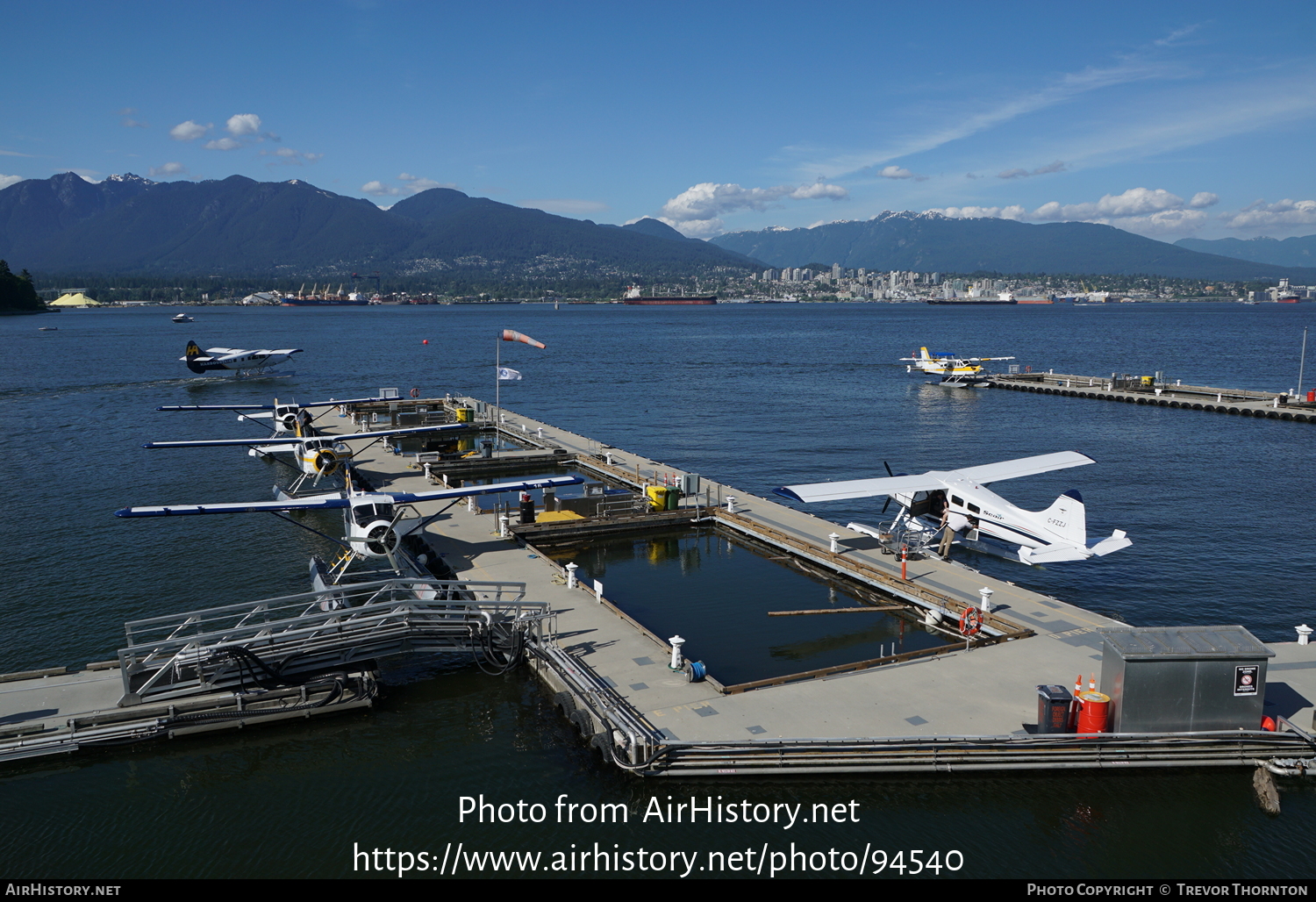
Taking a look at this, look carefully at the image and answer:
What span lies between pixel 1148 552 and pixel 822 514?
12847 mm

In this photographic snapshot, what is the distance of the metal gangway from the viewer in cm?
1783

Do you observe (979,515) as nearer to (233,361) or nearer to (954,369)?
(954,369)

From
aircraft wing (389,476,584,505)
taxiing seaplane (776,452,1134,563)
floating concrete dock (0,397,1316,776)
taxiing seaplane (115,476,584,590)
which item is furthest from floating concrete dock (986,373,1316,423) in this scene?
taxiing seaplane (115,476,584,590)

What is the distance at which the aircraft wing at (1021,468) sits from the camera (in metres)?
32.0

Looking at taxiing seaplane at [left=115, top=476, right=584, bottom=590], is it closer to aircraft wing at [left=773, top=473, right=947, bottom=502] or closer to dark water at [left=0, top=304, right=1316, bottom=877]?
dark water at [left=0, top=304, right=1316, bottom=877]

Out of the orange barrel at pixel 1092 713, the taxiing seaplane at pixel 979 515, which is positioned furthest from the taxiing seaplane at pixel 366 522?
the orange barrel at pixel 1092 713

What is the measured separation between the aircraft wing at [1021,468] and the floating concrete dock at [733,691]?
24.9ft

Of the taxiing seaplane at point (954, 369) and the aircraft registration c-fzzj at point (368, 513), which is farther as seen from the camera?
the taxiing seaplane at point (954, 369)

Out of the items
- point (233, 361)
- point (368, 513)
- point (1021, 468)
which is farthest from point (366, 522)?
point (233, 361)

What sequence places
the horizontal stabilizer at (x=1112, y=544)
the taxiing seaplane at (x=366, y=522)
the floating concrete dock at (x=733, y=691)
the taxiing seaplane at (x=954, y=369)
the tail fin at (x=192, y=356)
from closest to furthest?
the floating concrete dock at (x=733, y=691)
the horizontal stabilizer at (x=1112, y=544)
the taxiing seaplane at (x=366, y=522)
the taxiing seaplane at (x=954, y=369)
the tail fin at (x=192, y=356)

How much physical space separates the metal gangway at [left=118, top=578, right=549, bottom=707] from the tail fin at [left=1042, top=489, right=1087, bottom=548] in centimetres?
1679

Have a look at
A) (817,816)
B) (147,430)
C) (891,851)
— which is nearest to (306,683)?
(817,816)

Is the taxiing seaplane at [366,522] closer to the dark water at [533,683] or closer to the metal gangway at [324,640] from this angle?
the metal gangway at [324,640]
